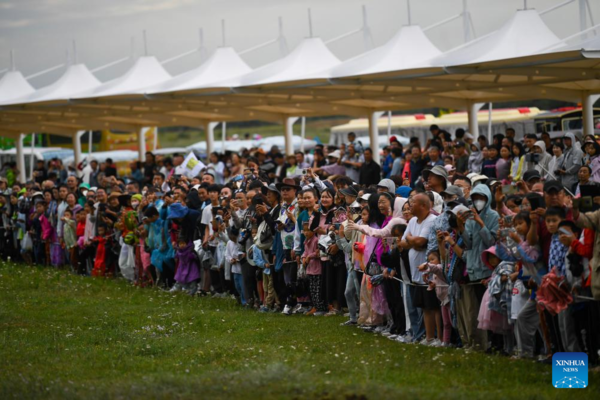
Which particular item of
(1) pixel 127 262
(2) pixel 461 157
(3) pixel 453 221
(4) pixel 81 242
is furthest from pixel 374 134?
(3) pixel 453 221

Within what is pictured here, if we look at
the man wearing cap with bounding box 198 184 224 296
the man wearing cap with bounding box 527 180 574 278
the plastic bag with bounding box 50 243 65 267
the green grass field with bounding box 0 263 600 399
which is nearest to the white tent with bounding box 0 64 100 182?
the plastic bag with bounding box 50 243 65 267

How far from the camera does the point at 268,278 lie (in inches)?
553

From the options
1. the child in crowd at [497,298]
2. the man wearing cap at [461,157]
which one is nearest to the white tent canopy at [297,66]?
the man wearing cap at [461,157]

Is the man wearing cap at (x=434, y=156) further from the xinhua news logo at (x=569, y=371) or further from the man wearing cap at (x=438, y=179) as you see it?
the xinhua news logo at (x=569, y=371)

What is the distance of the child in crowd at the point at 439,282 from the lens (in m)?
10.4

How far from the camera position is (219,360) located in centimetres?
1023

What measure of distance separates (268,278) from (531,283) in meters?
5.63

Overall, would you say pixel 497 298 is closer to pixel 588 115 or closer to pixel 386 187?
pixel 386 187

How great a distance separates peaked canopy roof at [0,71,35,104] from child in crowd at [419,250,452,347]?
99.8 ft

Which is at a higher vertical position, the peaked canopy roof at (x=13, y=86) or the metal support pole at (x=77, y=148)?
the peaked canopy roof at (x=13, y=86)

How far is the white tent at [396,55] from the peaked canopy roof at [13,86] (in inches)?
722

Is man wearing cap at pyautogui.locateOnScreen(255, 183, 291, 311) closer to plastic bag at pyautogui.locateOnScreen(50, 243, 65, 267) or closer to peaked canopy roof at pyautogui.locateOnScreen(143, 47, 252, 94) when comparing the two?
→ plastic bag at pyautogui.locateOnScreen(50, 243, 65, 267)

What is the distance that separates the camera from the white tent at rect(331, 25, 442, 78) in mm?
23234

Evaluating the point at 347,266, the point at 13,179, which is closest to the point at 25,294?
the point at 347,266
